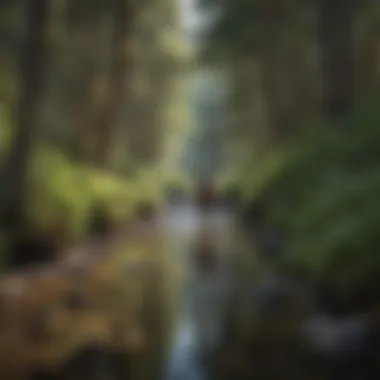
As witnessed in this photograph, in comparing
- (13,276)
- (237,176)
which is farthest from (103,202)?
(13,276)

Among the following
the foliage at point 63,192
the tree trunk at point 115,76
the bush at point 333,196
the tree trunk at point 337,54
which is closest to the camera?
the bush at point 333,196

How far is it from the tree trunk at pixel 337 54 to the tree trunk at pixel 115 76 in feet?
6.96

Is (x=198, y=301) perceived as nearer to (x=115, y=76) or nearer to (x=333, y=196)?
(x=333, y=196)

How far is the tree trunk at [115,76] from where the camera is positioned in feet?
17.6

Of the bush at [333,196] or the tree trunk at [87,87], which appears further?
the tree trunk at [87,87]

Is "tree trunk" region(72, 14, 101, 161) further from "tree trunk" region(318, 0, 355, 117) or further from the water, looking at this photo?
"tree trunk" region(318, 0, 355, 117)

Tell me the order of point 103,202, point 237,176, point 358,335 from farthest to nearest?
point 103,202
point 237,176
point 358,335

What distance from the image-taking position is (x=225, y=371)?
7.85 ft

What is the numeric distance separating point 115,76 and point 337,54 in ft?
8.23

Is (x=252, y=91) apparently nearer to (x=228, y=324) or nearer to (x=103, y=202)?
(x=103, y=202)

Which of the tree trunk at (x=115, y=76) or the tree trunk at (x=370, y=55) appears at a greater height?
the tree trunk at (x=115, y=76)

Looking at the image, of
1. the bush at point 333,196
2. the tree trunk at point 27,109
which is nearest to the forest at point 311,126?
the bush at point 333,196

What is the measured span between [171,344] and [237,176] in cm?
204

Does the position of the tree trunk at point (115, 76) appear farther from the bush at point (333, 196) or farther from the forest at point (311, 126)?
the bush at point (333, 196)
